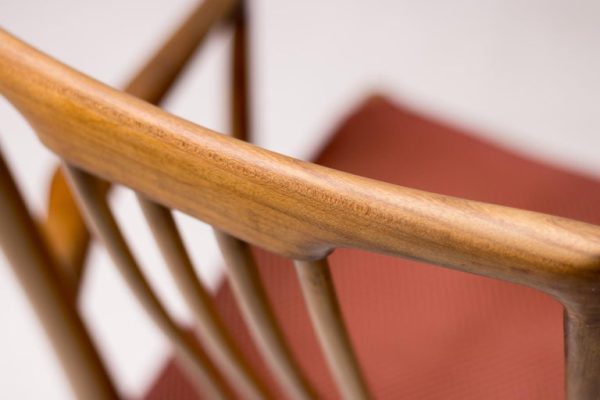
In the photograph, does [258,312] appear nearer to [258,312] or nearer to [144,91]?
[258,312]

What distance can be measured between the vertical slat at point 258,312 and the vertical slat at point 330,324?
4 cm

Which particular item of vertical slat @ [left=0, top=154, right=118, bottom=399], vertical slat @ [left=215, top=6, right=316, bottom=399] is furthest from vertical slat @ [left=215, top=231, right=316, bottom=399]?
vertical slat @ [left=0, top=154, right=118, bottom=399]

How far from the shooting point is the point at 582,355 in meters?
0.32

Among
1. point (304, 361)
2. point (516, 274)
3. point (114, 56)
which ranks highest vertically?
point (516, 274)

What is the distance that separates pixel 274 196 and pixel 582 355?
15 cm

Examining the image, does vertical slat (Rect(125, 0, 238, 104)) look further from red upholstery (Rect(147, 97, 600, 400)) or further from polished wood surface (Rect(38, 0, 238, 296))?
red upholstery (Rect(147, 97, 600, 400))

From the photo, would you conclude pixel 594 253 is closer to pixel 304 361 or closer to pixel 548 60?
pixel 304 361

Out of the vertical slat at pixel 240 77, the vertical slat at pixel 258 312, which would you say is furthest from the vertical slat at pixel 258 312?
the vertical slat at pixel 240 77

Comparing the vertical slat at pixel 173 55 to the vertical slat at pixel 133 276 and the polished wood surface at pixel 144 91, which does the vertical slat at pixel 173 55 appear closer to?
the polished wood surface at pixel 144 91

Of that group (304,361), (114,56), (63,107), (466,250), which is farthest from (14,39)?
(114,56)

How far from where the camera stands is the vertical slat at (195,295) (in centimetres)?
43

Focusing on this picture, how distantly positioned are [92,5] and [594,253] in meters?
1.96

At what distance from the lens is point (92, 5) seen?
6.68 ft

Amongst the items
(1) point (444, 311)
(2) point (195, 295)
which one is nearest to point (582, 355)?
(2) point (195, 295)
